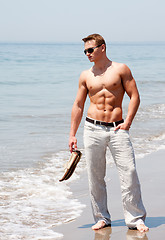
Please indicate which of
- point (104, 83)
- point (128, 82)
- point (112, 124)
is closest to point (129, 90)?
point (128, 82)

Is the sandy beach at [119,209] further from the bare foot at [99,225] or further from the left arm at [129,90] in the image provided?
the left arm at [129,90]

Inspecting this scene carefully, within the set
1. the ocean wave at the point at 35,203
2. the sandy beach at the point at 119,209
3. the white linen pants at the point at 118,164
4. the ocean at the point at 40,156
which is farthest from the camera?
the ocean at the point at 40,156

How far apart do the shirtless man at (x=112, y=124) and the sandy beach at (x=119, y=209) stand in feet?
0.52

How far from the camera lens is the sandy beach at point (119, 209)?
15.0ft

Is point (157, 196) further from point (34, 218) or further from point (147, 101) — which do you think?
point (147, 101)

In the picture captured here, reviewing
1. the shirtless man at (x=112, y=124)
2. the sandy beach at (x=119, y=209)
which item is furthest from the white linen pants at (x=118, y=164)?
the sandy beach at (x=119, y=209)

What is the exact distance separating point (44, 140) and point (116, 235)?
19.2 feet

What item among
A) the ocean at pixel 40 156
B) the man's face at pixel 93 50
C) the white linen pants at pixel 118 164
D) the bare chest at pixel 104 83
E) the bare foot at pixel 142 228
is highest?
the man's face at pixel 93 50

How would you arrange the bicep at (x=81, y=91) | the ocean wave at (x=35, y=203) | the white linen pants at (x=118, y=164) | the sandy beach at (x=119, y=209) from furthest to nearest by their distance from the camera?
the ocean wave at (x=35, y=203), the bicep at (x=81, y=91), the sandy beach at (x=119, y=209), the white linen pants at (x=118, y=164)

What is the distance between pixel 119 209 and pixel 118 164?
111cm

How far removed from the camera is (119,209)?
541 cm

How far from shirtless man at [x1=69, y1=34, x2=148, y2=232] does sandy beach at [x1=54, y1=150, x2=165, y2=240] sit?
0.16 m

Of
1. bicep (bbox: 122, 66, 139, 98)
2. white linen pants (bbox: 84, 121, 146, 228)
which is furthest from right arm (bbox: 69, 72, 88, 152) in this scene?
bicep (bbox: 122, 66, 139, 98)

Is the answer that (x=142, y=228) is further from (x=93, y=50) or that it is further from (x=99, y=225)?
(x=93, y=50)
